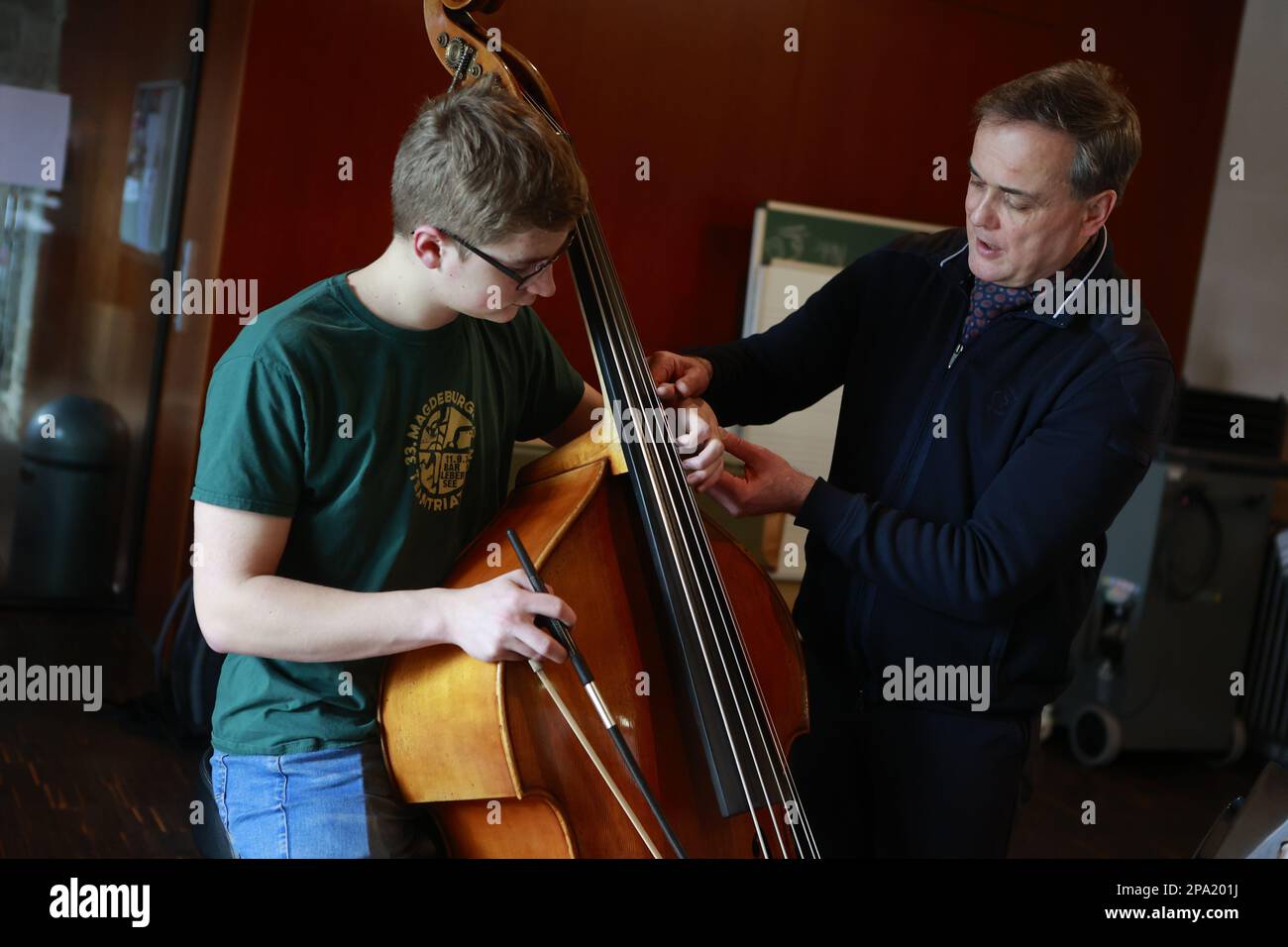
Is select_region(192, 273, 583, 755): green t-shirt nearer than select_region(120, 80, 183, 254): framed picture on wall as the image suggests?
Yes

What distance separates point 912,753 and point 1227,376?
14.3ft

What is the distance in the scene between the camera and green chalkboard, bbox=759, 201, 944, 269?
4445 millimetres

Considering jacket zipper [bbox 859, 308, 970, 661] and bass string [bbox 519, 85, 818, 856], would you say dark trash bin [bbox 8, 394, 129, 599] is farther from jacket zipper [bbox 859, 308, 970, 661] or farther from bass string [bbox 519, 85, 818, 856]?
jacket zipper [bbox 859, 308, 970, 661]

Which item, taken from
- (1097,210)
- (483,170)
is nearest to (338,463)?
(483,170)

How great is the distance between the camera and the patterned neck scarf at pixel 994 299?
1652mm

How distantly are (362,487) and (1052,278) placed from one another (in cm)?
95

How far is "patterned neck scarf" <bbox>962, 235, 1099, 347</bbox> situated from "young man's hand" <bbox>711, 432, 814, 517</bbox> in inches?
12.3

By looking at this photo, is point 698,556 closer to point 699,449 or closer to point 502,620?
point 699,449

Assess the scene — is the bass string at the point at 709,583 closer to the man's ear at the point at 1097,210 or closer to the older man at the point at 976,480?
the older man at the point at 976,480

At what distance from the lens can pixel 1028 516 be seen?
153 centimetres

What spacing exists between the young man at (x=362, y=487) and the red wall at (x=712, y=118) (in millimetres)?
2483

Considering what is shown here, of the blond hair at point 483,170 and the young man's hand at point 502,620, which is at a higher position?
the blond hair at point 483,170

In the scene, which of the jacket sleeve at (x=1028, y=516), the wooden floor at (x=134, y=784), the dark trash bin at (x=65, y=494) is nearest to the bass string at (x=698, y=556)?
the jacket sleeve at (x=1028, y=516)

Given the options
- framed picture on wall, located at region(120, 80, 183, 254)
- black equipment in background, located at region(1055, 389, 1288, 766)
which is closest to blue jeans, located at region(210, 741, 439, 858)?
framed picture on wall, located at region(120, 80, 183, 254)
